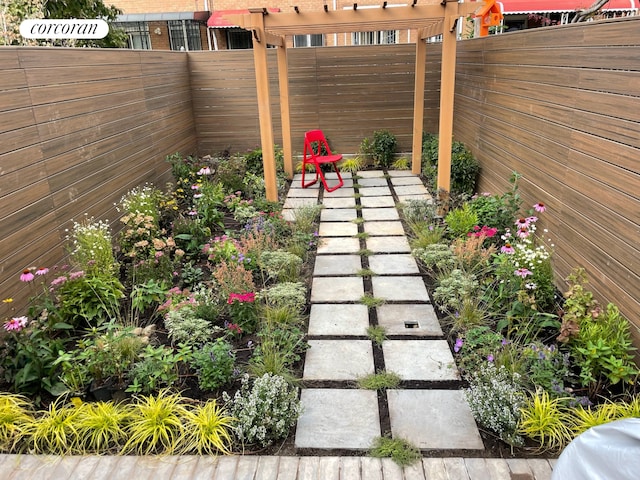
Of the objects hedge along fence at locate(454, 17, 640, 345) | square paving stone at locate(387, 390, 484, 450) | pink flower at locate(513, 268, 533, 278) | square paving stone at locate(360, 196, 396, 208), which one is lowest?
square paving stone at locate(387, 390, 484, 450)

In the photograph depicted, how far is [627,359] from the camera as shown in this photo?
2.78 meters

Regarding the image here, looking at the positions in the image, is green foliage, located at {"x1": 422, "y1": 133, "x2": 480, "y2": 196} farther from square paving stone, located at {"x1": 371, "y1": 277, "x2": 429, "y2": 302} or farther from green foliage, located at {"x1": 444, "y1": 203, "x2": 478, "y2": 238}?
square paving stone, located at {"x1": 371, "y1": 277, "x2": 429, "y2": 302}

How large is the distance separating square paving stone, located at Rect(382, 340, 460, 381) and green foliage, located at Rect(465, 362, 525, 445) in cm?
30

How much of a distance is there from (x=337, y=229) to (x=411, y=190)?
6.38 ft

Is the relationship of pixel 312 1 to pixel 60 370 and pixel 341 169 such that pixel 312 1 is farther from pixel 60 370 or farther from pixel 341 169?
pixel 60 370

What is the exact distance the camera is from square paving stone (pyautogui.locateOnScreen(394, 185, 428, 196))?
272 inches

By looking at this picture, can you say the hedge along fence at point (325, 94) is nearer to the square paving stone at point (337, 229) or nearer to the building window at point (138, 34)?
the square paving stone at point (337, 229)

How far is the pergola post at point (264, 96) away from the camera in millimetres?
5871

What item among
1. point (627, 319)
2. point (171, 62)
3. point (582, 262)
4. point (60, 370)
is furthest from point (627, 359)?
point (171, 62)

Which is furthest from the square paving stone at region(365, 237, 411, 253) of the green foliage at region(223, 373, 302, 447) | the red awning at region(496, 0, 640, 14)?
the red awning at region(496, 0, 640, 14)

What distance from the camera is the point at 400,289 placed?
4137 mm

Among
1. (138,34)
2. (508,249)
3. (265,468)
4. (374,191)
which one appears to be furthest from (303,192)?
(138,34)

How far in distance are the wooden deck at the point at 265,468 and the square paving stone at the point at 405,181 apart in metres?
5.40

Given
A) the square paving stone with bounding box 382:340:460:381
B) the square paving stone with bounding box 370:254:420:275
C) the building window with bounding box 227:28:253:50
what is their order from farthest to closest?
1. the building window with bounding box 227:28:253:50
2. the square paving stone with bounding box 370:254:420:275
3. the square paving stone with bounding box 382:340:460:381
